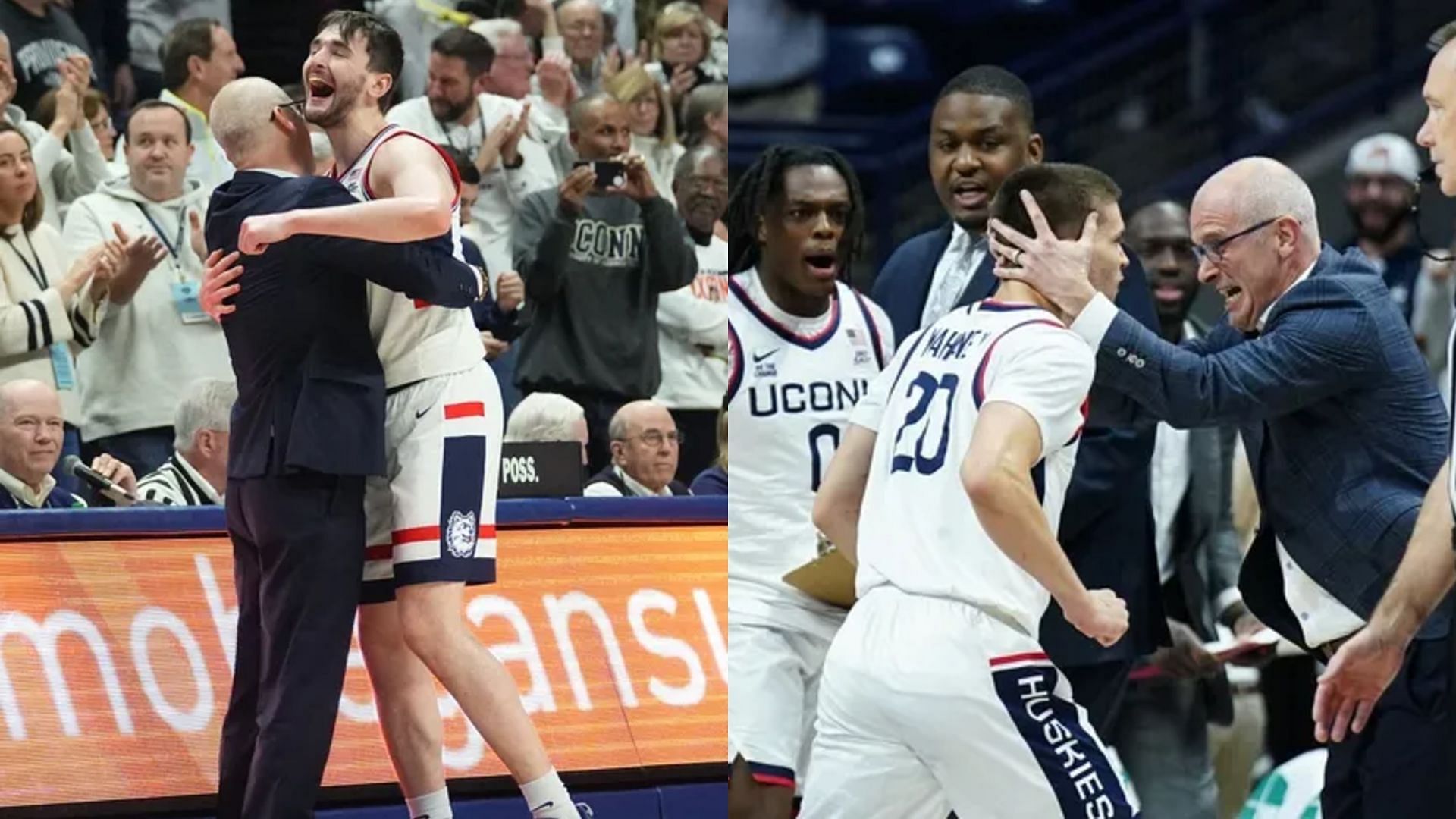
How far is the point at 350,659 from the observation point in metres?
5.22

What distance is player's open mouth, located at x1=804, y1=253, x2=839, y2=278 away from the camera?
19.2ft

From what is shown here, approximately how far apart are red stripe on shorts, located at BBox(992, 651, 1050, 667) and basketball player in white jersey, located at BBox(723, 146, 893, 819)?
1733 millimetres

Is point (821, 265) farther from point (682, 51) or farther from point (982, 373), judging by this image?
point (982, 373)

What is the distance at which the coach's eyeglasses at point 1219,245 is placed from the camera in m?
4.39

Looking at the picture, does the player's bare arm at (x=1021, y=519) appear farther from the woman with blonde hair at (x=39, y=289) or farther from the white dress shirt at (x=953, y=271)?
the woman with blonde hair at (x=39, y=289)

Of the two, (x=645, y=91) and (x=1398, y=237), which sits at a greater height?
(x=645, y=91)

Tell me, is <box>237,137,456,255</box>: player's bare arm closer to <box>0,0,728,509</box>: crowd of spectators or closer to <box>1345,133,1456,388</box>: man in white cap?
<box>0,0,728,509</box>: crowd of spectators

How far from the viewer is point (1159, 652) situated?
6016mm

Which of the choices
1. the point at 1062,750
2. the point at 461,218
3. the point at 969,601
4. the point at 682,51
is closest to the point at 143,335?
the point at 461,218

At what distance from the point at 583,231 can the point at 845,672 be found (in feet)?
9.28

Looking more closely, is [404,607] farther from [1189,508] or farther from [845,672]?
[1189,508]

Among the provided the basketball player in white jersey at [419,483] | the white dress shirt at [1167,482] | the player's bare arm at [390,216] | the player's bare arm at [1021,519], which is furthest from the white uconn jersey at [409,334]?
the white dress shirt at [1167,482]

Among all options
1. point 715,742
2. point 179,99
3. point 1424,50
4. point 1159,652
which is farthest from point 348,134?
point 1424,50

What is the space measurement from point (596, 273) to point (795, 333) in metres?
0.84
